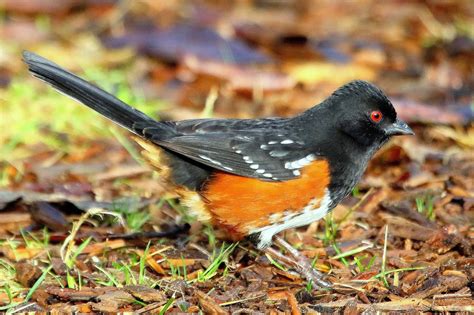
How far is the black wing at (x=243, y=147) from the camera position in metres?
4.36

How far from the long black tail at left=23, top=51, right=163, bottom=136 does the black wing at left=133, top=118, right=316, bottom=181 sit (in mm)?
87

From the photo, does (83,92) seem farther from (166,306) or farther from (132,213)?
(166,306)

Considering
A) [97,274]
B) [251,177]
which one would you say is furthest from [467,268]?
[97,274]

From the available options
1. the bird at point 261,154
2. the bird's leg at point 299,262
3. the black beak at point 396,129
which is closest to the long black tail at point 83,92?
the bird at point 261,154

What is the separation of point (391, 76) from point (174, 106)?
1875mm

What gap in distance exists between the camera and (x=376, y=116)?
452 cm

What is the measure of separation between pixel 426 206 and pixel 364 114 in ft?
2.39

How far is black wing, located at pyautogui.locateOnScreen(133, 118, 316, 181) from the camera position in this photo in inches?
171

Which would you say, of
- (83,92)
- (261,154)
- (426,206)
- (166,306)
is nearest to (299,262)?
(261,154)

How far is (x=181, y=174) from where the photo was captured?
176 inches

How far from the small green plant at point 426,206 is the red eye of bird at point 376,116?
612 millimetres

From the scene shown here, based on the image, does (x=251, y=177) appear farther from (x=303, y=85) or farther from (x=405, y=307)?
(x=303, y=85)

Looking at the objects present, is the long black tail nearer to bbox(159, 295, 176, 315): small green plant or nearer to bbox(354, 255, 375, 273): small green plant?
bbox(159, 295, 176, 315): small green plant

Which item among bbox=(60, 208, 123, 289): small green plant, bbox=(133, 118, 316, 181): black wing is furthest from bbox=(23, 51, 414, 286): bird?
bbox=(60, 208, 123, 289): small green plant
